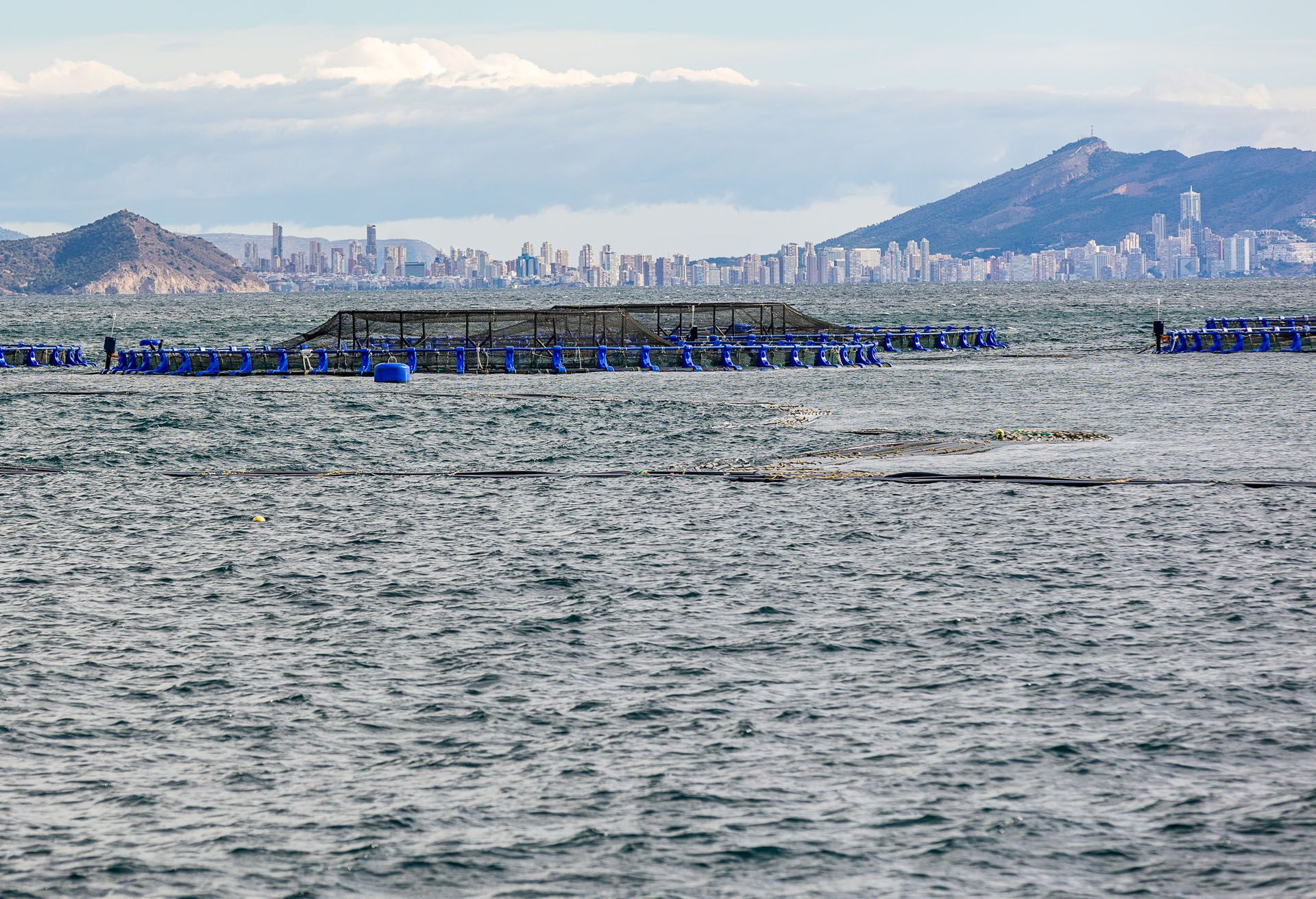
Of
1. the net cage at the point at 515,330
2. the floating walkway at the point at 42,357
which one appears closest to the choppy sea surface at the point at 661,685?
the net cage at the point at 515,330

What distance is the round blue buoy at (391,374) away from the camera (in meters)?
65.4

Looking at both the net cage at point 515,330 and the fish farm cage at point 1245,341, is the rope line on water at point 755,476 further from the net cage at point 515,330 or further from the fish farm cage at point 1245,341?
the fish farm cage at point 1245,341

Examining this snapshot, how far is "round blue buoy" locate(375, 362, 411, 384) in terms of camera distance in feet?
214

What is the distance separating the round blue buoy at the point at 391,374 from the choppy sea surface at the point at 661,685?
29.3 m

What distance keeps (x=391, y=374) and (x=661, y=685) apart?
50677mm

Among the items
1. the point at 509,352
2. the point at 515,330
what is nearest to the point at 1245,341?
the point at 515,330

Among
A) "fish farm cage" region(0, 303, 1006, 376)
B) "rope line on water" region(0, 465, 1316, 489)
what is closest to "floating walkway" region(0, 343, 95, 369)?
"fish farm cage" region(0, 303, 1006, 376)

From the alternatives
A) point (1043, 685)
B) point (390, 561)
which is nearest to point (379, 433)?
point (390, 561)

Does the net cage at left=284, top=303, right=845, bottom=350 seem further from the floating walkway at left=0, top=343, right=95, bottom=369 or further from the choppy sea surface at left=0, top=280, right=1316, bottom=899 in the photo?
the choppy sea surface at left=0, top=280, right=1316, bottom=899

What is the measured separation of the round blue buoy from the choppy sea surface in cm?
2934

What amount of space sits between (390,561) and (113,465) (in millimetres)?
Answer: 16489

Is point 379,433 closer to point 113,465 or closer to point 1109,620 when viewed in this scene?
point 113,465

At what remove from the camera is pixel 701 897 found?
10938 millimetres

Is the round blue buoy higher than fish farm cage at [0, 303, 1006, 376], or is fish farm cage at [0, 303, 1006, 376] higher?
fish farm cage at [0, 303, 1006, 376]
